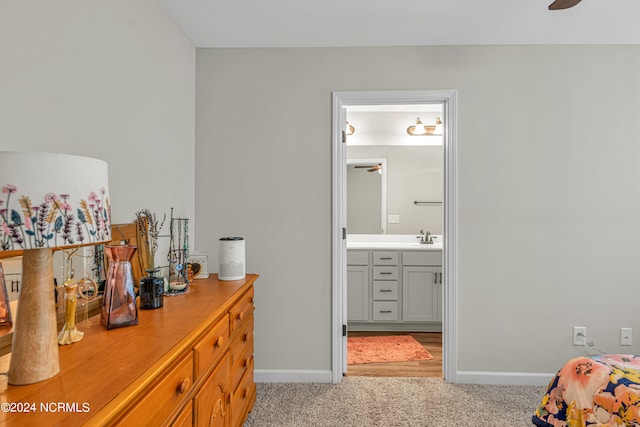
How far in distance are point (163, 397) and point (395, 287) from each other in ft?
9.61

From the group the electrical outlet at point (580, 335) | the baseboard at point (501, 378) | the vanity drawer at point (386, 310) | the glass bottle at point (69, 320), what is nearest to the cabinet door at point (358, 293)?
the vanity drawer at point (386, 310)

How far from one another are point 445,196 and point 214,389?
195cm

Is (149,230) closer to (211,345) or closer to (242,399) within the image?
(211,345)

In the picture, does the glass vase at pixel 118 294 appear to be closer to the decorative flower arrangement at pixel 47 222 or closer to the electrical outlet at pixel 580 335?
the decorative flower arrangement at pixel 47 222

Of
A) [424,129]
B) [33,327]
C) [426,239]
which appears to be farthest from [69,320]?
[424,129]

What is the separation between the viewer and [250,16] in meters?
2.18

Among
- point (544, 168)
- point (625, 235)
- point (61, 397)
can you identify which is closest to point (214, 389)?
point (61, 397)

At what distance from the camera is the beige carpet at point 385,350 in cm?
298

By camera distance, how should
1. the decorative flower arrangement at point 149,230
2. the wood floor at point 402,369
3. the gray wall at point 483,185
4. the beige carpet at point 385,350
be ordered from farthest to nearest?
the beige carpet at point 385,350
the wood floor at point 402,369
the gray wall at point 483,185
the decorative flower arrangement at point 149,230

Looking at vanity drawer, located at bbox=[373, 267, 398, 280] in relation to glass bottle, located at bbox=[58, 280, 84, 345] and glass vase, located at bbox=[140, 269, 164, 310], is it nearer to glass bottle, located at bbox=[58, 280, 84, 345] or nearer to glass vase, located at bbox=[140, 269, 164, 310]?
glass vase, located at bbox=[140, 269, 164, 310]

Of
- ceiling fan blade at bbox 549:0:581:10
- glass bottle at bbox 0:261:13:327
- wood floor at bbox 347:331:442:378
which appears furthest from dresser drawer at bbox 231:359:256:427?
ceiling fan blade at bbox 549:0:581:10

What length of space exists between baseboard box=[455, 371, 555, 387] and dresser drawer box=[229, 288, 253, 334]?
160 cm

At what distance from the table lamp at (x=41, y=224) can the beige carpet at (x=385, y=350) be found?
243 centimetres

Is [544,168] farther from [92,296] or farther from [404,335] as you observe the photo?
[92,296]
